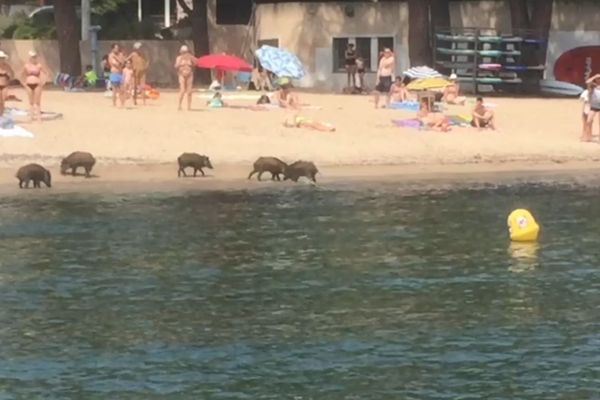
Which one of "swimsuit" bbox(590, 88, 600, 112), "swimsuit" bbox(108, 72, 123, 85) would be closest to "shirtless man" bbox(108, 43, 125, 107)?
"swimsuit" bbox(108, 72, 123, 85)

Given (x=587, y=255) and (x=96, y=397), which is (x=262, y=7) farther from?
(x=96, y=397)

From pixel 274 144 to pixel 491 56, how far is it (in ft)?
41.0

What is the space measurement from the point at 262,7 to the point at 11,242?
2687cm

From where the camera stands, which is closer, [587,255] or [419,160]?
[587,255]

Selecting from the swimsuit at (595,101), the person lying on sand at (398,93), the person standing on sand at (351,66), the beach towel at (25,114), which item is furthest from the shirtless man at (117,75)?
the swimsuit at (595,101)

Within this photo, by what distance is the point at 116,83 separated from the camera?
1312 inches

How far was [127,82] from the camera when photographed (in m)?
33.7

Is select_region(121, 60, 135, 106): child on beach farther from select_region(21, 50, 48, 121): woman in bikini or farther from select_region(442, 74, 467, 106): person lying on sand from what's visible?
select_region(442, 74, 467, 106): person lying on sand

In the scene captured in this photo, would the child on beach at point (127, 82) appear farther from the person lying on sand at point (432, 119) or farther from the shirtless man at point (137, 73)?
the person lying on sand at point (432, 119)

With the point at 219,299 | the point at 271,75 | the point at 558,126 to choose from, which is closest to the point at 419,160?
the point at 558,126

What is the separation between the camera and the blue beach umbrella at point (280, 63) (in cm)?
3497

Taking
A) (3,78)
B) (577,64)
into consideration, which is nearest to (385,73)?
(577,64)

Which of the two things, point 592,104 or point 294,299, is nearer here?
point 294,299

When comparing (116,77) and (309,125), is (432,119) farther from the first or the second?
(116,77)
